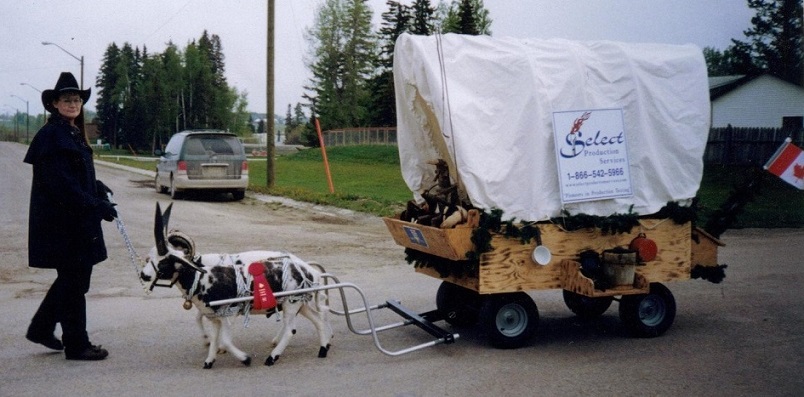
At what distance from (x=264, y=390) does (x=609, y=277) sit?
10.1ft

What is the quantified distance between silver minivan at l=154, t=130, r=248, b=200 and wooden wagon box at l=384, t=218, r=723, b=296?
561 inches

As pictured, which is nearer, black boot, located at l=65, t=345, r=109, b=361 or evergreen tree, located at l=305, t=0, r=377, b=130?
black boot, located at l=65, t=345, r=109, b=361

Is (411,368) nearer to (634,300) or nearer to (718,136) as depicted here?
(634,300)

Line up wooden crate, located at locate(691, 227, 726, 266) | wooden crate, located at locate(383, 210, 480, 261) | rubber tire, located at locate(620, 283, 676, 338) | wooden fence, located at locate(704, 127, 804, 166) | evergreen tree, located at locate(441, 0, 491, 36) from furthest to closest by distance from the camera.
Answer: evergreen tree, located at locate(441, 0, 491, 36) → wooden fence, located at locate(704, 127, 804, 166) → wooden crate, located at locate(691, 227, 726, 266) → rubber tire, located at locate(620, 283, 676, 338) → wooden crate, located at locate(383, 210, 480, 261)

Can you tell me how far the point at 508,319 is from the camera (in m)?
6.81

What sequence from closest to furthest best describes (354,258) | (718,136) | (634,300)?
(634,300) → (354,258) → (718,136)

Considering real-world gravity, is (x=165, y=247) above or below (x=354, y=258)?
above

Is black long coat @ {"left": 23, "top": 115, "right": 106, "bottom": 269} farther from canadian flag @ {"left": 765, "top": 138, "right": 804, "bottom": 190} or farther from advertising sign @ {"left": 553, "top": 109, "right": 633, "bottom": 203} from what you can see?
canadian flag @ {"left": 765, "top": 138, "right": 804, "bottom": 190}

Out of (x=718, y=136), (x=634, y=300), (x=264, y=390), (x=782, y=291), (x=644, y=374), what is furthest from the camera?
(x=718, y=136)

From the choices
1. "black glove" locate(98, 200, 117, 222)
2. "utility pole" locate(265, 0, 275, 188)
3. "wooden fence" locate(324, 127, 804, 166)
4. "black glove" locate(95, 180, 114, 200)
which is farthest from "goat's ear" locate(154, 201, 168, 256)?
"wooden fence" locate(324, 127, 804, 166)

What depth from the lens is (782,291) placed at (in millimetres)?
9281

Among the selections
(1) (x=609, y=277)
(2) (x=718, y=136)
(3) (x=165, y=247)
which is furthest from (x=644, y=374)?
(2) (x=718, y=136)

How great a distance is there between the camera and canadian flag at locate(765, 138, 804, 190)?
6.11 meters

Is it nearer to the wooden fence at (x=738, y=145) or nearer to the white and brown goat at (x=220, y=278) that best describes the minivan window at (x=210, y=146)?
the white and brown goat at (x=220, y=278)
